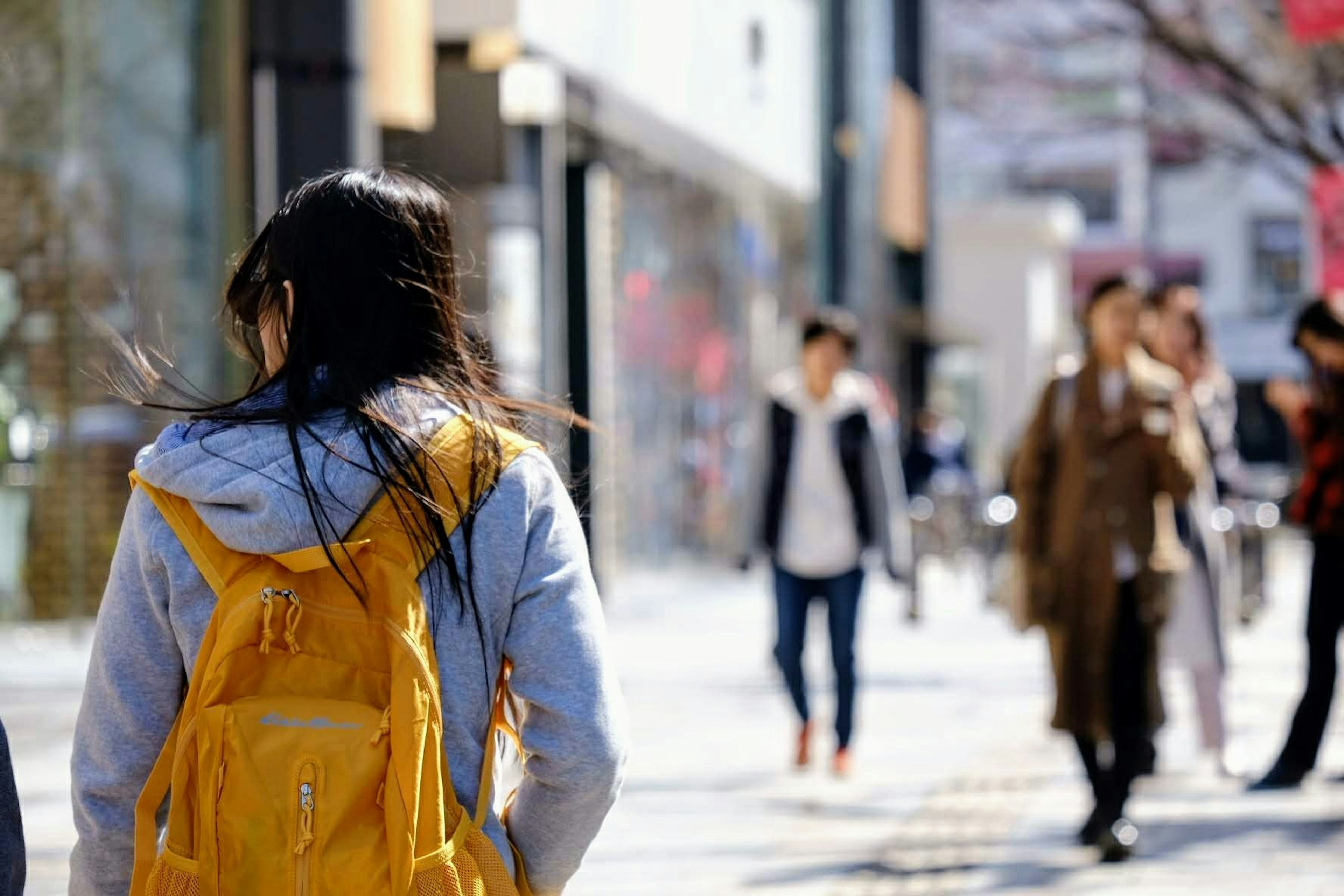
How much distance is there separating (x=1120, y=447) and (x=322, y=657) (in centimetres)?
494

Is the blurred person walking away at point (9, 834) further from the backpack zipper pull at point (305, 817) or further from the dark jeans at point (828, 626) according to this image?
the dark jeans at point (828, 626)

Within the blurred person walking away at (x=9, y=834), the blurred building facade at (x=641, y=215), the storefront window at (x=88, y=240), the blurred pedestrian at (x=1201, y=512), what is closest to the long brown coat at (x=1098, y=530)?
the blurred pedestrian at (x=1201, y=512)

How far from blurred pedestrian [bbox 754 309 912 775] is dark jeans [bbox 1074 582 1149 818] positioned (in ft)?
5.73

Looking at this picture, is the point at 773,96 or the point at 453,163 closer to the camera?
the point at 453,163

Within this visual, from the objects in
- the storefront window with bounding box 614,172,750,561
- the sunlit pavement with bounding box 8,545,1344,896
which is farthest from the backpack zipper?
the storefront window with bounding box 614,172,750,561

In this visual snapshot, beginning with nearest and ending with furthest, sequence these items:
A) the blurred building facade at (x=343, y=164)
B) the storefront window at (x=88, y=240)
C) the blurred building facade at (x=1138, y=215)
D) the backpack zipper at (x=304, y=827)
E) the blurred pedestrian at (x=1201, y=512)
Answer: the backpack zipper at (x=304, y=827), the blurred pedestrian at (x=1201, y=512), the blurred building facade at (x=343, y=164), the storefront window at (x=88, y=240), the blurred building facade at (x=1138, y=215)

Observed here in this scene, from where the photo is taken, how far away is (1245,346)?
52.8 meters

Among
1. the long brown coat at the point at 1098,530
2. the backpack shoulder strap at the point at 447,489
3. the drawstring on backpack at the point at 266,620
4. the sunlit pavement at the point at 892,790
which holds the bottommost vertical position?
the sunlit pavement at the point at 892,790

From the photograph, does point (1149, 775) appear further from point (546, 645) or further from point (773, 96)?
point (773, 96)

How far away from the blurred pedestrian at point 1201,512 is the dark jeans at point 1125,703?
0.71 feet

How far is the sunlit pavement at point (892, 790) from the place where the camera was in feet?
21.4

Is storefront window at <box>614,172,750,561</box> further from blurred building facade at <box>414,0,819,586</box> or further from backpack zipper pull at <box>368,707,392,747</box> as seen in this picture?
backpack zipper pull at <box>368,707,392,747</box>

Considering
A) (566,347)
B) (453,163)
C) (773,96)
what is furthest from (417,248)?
(773,96)

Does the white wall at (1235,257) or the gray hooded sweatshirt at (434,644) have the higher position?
the white wall at (1235,257)
